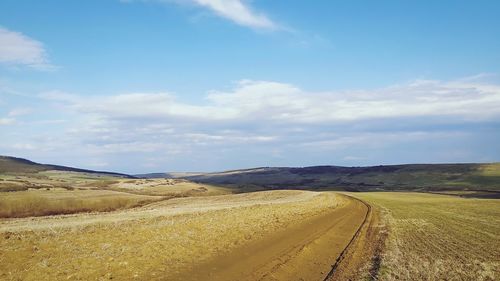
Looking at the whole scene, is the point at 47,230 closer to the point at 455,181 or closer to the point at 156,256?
the point at 156,256

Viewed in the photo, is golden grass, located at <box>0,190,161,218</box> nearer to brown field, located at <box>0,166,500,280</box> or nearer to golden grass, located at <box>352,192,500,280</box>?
brown field, located at <box>0,166,500,280</box>

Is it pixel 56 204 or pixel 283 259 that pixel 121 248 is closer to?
pixel 283 259

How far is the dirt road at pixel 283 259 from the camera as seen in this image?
51.4 ft

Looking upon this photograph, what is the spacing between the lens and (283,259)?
60.2ft

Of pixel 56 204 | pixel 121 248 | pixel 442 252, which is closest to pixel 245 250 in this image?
pixel 121 248

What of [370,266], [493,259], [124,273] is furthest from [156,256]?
[493,259]

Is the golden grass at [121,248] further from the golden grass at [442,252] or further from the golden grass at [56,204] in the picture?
the golden grass at [56,204]

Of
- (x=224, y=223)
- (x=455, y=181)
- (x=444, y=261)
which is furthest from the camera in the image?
(x=455, y=181)

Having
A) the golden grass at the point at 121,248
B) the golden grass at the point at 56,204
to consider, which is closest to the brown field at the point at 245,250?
the golden grass at the point at 121,248

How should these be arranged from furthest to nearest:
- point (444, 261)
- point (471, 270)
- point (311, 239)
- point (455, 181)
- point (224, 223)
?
1. point (455, 181)
2. point (224, 223)
3. point (311, 239)
4. point (444, 261)
5. point (471, 270)

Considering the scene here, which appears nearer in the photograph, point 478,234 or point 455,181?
point 478,234

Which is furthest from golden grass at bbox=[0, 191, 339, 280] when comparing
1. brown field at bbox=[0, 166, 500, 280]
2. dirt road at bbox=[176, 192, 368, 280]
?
dirt road at bbox=[176, 192, 368, 280]

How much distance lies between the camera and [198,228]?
81.0 feet

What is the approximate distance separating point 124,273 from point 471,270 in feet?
41.3
